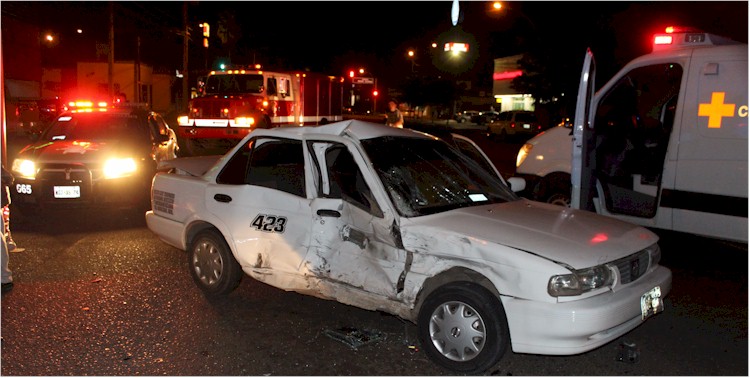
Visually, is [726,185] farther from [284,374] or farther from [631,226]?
[284,374]

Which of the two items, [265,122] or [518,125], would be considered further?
[518,125]

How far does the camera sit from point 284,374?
428 centimetres

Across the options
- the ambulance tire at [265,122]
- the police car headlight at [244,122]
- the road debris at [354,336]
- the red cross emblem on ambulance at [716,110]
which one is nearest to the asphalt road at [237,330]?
the road debris at [354,336]

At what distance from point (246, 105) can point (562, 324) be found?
562 inches

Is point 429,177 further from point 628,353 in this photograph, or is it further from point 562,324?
point 628,353

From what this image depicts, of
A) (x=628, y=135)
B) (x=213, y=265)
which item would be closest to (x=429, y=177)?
(x=213, y=265)

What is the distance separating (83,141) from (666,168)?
7753mm

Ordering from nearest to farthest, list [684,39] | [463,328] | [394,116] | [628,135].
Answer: [463,328] < [684,39] < [628,135] < [394,116]

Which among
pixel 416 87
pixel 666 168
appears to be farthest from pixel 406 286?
pixel 416 87

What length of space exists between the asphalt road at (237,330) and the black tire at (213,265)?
13 cm

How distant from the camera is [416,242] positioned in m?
4.45

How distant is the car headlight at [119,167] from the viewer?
9094 mm

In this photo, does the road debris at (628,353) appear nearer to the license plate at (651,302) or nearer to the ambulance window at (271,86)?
the license plate at (651,302)

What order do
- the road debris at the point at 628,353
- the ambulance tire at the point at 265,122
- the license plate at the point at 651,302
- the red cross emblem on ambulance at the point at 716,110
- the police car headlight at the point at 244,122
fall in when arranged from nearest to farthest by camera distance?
the license plate at the point at 651,302
the road debris at the point at 628,353
the red cross emblem on ambulance at the point at 716,110
the police car headlight at the point at 244,122
the ambulance tire at the point at 265,122
